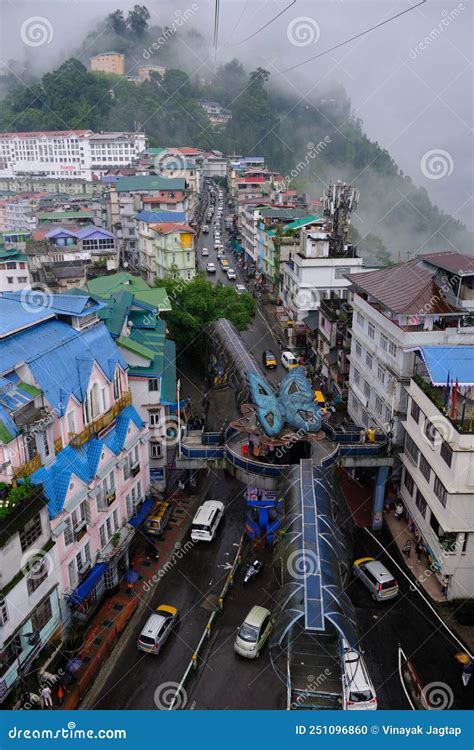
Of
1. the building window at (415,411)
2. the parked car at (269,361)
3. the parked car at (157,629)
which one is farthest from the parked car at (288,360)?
the parked car at (157,629)

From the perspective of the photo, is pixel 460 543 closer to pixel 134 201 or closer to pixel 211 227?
pixel 134 201

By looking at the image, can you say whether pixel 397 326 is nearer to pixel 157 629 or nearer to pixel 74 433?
pixel 74 433

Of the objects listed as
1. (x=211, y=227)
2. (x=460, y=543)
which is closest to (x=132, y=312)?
(x=460, y=543)

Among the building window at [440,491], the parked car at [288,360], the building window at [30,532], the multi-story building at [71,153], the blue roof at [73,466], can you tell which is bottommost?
the parked car at [288,360]

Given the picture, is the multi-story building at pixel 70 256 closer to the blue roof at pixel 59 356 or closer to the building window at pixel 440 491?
the blue roof at pixel 59 356

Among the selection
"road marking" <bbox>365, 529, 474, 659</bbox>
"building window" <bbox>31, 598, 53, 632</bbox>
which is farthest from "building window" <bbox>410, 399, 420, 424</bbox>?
"building window" <bbox>31, 598, 53, 632</bbox>

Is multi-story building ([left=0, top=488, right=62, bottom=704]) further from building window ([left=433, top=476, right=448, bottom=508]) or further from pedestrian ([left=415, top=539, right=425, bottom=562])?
pedestrian ([left=415, top=539, right=425, bottom=562])

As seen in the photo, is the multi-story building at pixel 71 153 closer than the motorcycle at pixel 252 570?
No
